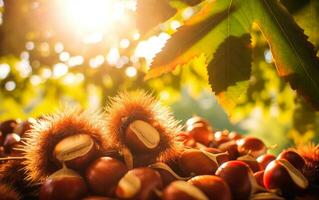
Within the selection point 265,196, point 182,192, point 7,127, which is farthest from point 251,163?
point 7,127

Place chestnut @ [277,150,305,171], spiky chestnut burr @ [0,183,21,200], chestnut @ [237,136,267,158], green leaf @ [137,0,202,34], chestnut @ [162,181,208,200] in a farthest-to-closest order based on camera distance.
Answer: chestnut @ [237,136,267,158], green leaf @ [137,0,202,34], chestnut @ [277,150,305,171], spiky chestnut burr @ [0,183,21,200], chestnut @ [162,181,208,200]

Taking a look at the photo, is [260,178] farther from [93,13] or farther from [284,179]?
[93,13]

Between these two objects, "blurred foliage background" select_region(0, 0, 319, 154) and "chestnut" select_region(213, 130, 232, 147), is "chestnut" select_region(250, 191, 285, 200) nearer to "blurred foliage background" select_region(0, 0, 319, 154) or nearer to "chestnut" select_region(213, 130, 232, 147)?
"chestnut" select_region(213, 130, 232, 147)

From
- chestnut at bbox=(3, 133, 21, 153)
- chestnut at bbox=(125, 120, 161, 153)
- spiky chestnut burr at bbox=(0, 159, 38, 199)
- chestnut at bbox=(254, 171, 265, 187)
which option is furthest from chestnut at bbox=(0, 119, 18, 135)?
chestnut at bbox=(254, 171, 265, 187)

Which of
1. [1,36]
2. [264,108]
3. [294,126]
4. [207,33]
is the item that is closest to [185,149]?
[207,33]

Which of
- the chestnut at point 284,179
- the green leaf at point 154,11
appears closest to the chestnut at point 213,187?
the chestnut at point 284,179
